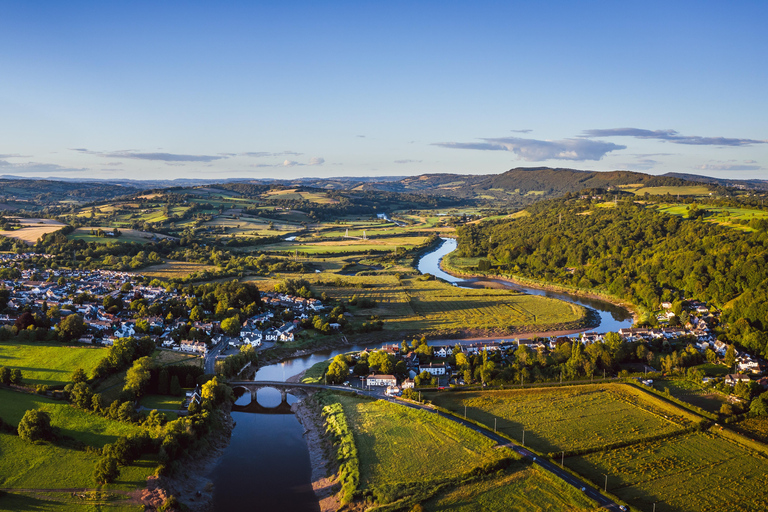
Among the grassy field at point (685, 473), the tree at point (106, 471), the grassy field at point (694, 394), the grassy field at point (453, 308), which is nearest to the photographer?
the grassy field at point (685, 473)

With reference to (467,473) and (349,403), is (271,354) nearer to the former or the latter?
(349,403)

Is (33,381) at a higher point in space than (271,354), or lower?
higher

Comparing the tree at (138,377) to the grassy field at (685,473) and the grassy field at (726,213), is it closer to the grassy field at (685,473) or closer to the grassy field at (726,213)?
the grassy field at (685,473)

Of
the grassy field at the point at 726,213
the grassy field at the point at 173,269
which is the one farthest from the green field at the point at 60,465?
the grassy field at the point at 726,213

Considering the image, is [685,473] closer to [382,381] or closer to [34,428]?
[382,381]

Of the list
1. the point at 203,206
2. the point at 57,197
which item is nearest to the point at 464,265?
the point at 203,206

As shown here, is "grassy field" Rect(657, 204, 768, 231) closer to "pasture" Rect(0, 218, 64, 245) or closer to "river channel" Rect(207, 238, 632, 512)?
"river channel" Rect(207, 238, 632, 512)

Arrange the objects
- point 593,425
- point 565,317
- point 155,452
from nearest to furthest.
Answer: point 155,452 → point 593,425 → point 565,317
